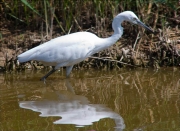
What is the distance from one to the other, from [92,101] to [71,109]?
1.58ft

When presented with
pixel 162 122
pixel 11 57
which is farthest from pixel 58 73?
pixel 162 122

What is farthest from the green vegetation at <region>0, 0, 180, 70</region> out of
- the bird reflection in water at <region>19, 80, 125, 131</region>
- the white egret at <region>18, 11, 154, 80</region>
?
the bird reflection in water at <region>19, 80, 125, 131</region>

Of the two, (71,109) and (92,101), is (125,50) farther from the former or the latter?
(71,109)

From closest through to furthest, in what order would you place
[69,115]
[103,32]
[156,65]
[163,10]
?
[69,115] → [156,65] → [103,32] → [163,10]

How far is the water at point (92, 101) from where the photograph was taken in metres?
5.30

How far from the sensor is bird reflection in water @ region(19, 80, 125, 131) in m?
5.42

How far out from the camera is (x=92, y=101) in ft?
21.1

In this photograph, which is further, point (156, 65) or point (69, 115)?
point (156, 65)

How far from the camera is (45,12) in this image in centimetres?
884

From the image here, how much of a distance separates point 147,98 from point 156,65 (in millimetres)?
2211

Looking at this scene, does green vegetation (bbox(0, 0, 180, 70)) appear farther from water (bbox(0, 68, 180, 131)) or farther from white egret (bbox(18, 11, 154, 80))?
white egret (bbox(18, 11, 154, 80))

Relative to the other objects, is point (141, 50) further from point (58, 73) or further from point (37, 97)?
point (37, 97)

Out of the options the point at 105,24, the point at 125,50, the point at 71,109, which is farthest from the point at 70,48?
the point at 105,24

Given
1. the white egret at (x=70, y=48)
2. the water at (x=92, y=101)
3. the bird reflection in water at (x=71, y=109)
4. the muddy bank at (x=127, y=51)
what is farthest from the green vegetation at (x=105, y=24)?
the bird reflection in water at (x=71, y=109)
